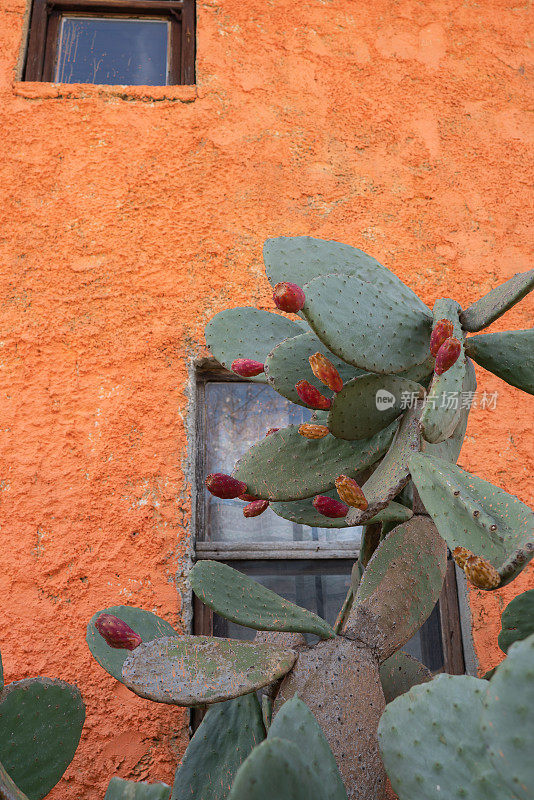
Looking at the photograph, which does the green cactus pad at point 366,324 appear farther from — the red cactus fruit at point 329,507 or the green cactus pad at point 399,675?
the green cactus pad at point 399,675

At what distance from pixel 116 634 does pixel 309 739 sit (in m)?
0.45

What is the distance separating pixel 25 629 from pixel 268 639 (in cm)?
94

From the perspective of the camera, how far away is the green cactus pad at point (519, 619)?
5.15 feet

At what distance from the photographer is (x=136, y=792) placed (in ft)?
3.92

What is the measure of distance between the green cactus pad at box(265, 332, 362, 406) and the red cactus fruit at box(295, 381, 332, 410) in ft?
0.12

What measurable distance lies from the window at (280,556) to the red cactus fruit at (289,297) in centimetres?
128

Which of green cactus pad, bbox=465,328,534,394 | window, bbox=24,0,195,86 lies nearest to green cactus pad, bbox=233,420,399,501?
green cactus pad, bbox=465,328,534,394

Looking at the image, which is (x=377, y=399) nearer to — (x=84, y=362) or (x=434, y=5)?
(x=84, y=362)

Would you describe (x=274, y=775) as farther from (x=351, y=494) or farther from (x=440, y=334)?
(x=440, y=334)

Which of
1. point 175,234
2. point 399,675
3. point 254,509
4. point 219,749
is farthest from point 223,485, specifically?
point 175,234

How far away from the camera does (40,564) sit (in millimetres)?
2281

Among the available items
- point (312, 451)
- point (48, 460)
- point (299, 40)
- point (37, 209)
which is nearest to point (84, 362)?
point (48, 460)

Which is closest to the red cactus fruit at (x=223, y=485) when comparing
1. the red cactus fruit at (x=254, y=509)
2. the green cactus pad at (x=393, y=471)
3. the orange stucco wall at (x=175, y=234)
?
the red cactus fruit at (x=254, y=509)

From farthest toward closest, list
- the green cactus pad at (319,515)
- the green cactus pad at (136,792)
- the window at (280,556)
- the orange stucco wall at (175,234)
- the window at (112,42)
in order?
the window at (112,42) → the window at (280,556) → the orange stucco wall at (175,234) → the green cactus pad at (319,515) → the green cactus pad at (136,792)
